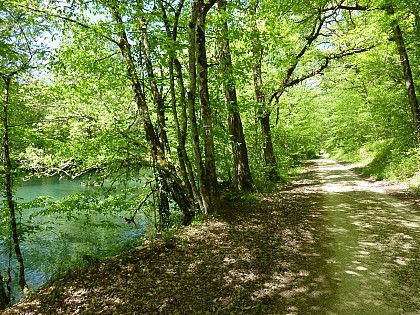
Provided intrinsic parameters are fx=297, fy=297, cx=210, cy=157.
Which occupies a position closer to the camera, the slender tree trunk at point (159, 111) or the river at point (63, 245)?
the slender tree trunk at point (159, 111)

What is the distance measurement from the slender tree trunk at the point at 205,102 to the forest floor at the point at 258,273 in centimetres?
99

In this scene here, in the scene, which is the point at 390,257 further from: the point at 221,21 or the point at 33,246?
the point at 33,246

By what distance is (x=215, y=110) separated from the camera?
11578 millimetres

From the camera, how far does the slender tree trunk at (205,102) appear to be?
8.05 meters

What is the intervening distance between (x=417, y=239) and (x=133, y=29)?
31.4 ft

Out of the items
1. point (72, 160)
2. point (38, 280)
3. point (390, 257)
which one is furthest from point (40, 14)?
point (390, 257)

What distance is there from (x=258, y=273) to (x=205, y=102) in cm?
490

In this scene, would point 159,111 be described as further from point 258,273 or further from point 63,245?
point 63,245

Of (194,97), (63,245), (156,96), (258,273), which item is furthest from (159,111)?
(63,245)

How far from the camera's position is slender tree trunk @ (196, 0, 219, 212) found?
317 inches

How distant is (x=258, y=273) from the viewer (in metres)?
5.14

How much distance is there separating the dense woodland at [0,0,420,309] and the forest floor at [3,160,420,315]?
92.3 inches

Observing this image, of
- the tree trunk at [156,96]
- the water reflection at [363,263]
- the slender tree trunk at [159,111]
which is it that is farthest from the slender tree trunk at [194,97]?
the water reflection at [363,263]

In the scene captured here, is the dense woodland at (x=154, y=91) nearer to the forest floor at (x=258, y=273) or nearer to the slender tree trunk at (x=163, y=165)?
the slender tree trunk at (x=163, y=165)
